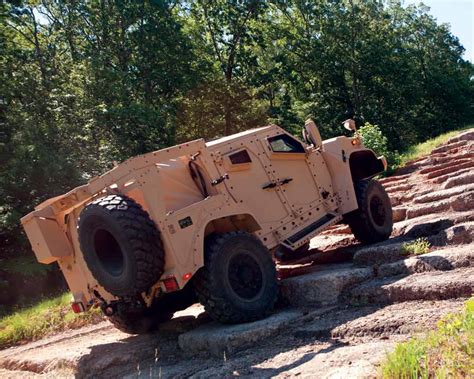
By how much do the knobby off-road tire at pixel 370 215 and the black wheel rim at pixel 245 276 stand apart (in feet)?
9.43

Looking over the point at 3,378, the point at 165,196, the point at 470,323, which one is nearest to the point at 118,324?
the point at 3,378

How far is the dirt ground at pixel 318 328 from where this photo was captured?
4.91 m

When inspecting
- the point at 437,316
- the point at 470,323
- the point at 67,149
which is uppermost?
the point at 67,149

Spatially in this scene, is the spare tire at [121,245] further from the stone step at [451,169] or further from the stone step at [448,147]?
the stone step at [448,147]

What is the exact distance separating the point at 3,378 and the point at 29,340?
2.58 metres

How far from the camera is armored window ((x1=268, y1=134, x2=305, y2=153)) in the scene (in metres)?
7.69

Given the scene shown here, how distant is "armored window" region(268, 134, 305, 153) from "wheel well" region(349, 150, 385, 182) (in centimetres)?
183

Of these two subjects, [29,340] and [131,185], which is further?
[29,340]

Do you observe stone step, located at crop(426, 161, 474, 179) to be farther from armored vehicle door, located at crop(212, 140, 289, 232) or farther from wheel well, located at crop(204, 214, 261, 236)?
wheel well, located at crop(204, 214, 261, 236)

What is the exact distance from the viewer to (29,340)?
934 centimetres

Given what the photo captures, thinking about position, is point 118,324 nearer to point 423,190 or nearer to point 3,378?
point 3,378

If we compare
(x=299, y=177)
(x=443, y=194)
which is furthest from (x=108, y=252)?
(x=443, y=194)

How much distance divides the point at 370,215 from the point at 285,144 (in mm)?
1965

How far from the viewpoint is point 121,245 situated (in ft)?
18.6
